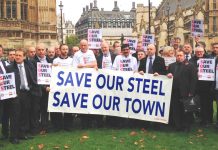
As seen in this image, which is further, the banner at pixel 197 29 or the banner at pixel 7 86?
the banner at pixel 197 29

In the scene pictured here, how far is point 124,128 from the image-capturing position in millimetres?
12180

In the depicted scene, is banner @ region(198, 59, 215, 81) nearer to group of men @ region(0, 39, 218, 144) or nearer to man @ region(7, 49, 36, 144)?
group of men @ region(0, 39, 218, 144)

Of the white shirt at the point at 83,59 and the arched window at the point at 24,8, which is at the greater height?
the arched window at the point at 24,8

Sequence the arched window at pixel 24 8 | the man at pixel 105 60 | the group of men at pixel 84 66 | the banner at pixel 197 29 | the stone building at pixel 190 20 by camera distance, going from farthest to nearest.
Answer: the stone building at pixel 190 20, the arched window at pixel 24 8, the banner at pixel 197 29, the man at pixel 105 60, the group of men at pixel 84 66

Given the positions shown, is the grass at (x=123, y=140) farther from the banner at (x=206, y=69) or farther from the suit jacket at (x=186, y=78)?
the banner at (x=206, y=69)

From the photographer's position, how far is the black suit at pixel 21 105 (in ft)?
35.0

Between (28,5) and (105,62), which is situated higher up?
(28,5)

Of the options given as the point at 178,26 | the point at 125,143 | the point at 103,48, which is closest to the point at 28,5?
the point at 103,48

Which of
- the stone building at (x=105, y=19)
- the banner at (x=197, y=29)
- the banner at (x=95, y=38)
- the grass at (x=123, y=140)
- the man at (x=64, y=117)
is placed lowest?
the grass at (x=123, y=140)

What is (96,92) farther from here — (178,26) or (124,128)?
(178,26)

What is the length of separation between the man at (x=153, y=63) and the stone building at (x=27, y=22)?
88.3 feet

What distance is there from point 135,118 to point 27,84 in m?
2.82

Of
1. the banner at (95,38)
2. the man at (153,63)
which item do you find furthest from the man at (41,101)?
the banner at (95,38)

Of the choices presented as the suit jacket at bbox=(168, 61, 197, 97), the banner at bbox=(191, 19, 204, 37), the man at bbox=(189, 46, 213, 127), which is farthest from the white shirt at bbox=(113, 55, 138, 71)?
the banner at bbox=(191, 19, 204, 37)
